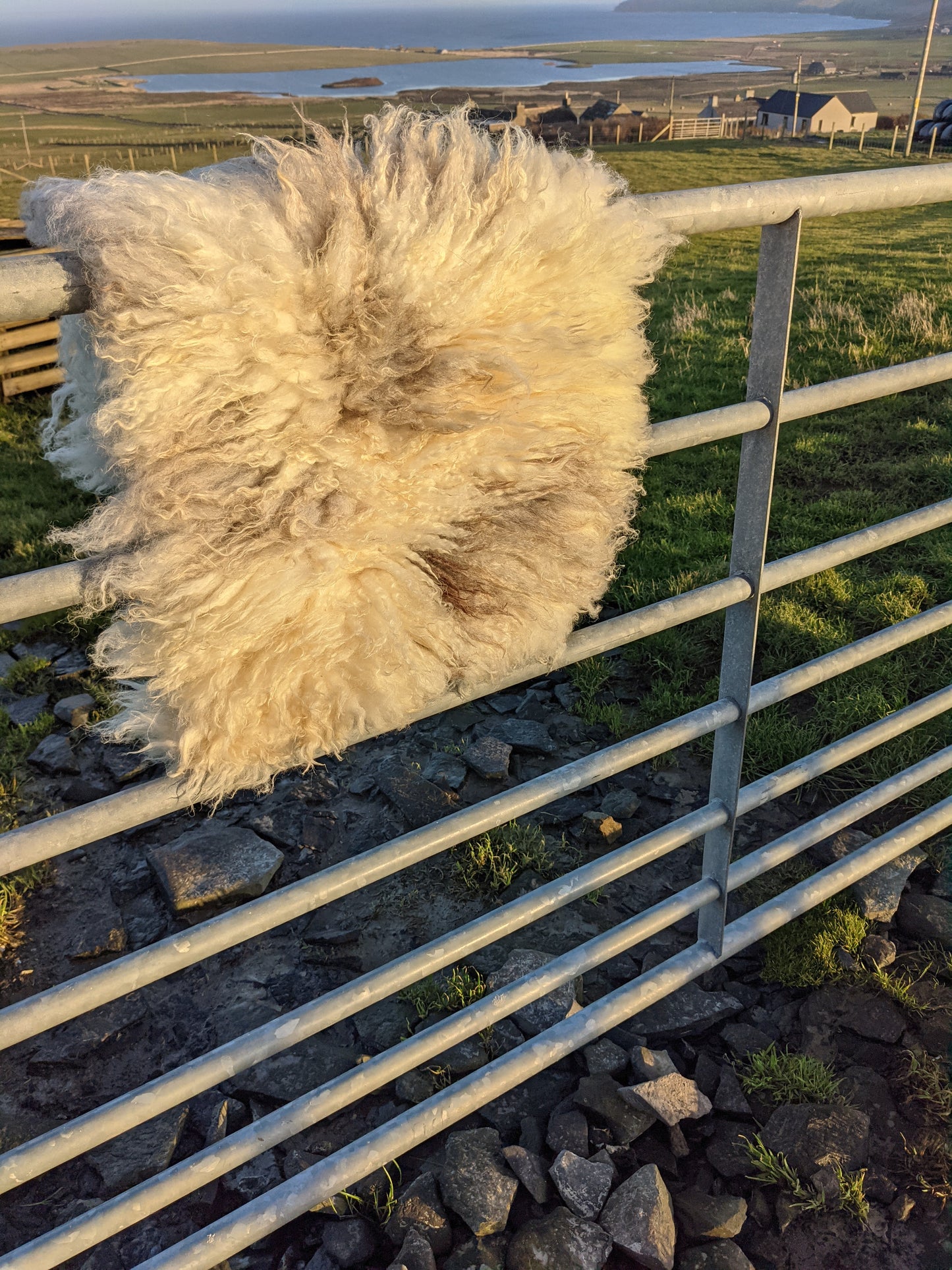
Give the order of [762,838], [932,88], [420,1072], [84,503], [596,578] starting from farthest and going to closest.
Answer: [932,88], [84,503], [762,838], [420,1072], [596,578]

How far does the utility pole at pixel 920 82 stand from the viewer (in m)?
13.4

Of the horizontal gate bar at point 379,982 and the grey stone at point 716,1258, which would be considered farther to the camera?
the grey stone at point 716,1258

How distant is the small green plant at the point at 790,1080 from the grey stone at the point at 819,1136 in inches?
2.1

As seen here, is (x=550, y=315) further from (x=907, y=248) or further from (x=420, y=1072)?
(x=907, y=248)

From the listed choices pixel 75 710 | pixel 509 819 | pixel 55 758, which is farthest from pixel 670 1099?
pixel 75 710

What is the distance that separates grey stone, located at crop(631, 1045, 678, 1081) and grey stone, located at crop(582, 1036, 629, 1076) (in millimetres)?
29

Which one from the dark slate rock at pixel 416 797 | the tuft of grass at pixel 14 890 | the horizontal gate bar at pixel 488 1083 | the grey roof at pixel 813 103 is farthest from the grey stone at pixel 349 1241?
the grey roof at pixel 813 103

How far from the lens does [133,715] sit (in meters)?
1.07

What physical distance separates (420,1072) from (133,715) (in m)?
1.37

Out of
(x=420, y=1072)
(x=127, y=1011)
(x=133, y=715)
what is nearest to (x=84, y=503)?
(x=127, y=1011)

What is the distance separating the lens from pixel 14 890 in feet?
9.04

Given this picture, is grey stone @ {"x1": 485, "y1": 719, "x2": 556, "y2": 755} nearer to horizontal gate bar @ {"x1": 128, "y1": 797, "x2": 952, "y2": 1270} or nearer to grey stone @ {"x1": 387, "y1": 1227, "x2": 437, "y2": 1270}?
horizontal gate bar @ {"x1": 128, "y1": 797, "x2": 952, "y2": 1270}

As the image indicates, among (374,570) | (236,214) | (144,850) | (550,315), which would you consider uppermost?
(236,214)

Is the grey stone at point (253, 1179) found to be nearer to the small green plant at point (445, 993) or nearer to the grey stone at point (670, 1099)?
the small green plant at point (445, 993)
